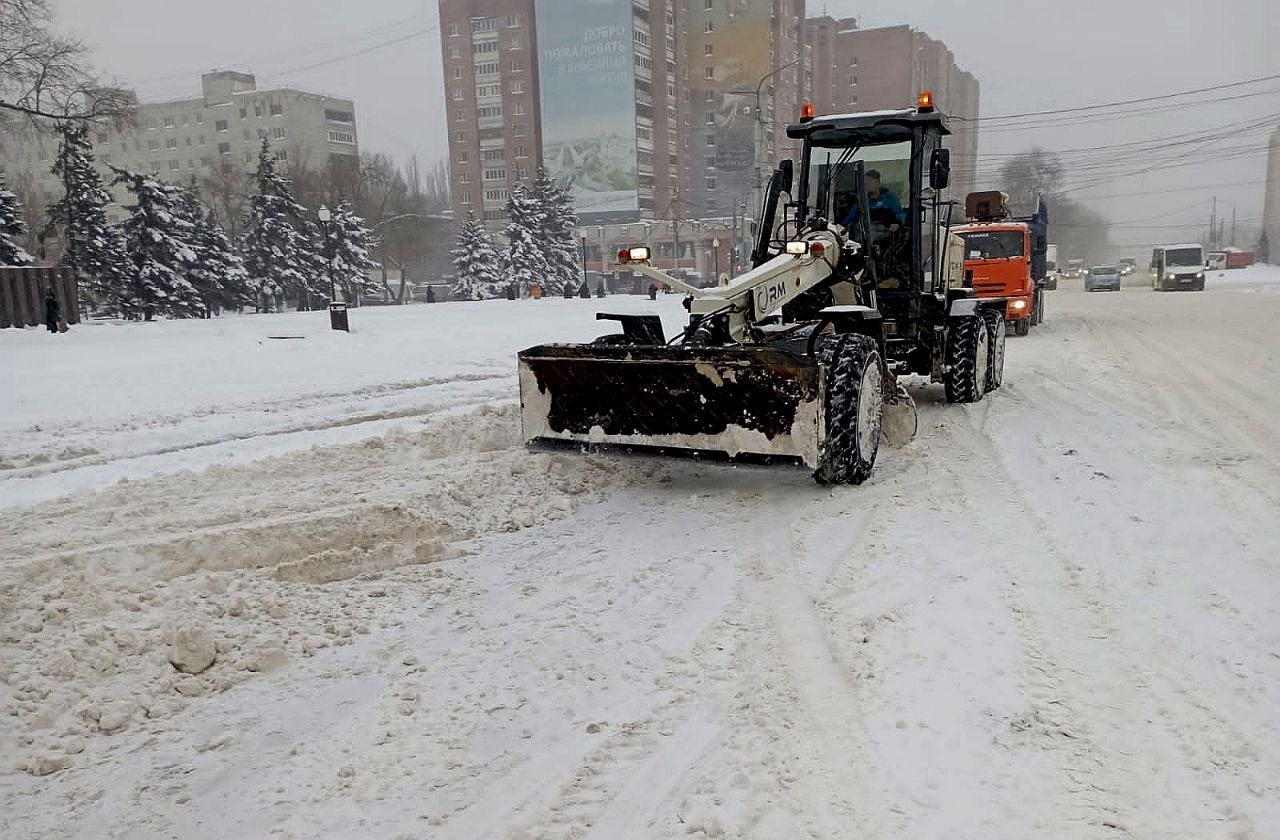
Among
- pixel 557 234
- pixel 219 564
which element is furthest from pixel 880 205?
pixel 557 234

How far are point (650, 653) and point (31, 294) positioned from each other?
28673 millimetres

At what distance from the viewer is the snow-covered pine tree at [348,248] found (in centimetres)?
5144

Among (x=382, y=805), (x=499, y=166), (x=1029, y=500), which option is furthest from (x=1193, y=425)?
(x=499, y=166)

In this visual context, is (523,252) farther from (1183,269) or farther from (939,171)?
(939,171)

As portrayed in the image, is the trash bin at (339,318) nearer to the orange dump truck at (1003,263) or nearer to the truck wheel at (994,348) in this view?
the orange dump truck at (1003,263)

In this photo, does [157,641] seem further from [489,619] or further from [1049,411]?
[1049,411]

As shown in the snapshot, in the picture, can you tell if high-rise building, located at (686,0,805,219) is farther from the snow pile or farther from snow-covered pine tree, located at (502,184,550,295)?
the snow pile

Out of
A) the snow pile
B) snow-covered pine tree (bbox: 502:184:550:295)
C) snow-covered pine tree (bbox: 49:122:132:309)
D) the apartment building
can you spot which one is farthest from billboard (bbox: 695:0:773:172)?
the snow pile

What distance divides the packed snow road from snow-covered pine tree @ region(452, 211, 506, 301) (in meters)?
53.2

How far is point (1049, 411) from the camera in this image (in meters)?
9.27

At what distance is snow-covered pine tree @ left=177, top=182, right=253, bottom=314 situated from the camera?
4081cm

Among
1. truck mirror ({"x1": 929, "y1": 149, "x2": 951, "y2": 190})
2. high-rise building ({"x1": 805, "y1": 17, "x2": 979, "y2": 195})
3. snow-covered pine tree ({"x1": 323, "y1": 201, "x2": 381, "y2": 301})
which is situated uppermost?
high-rise building ({"x1": 805, "y1": 17, "x2": 979, "y2": 195})

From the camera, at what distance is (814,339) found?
6.07 metres

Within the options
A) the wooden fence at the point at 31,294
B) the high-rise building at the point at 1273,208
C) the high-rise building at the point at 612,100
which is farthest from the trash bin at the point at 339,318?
the high-rise building at the point at 1273,208
